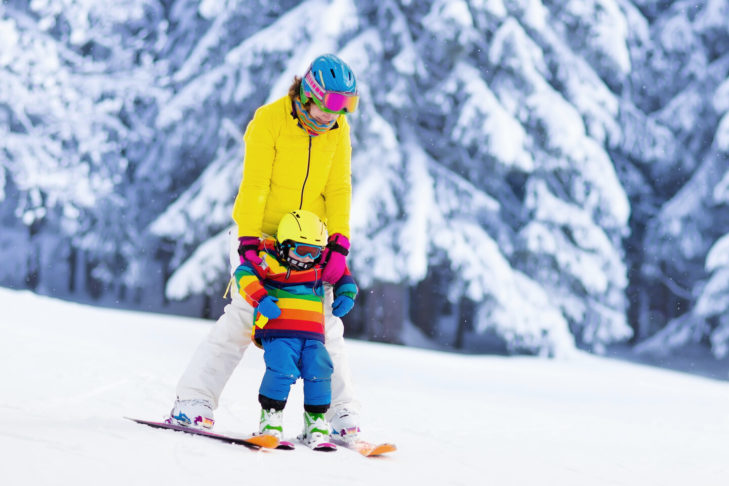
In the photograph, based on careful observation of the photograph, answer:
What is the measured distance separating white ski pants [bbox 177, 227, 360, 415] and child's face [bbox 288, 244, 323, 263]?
34cm

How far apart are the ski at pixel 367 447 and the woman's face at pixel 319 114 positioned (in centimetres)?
157

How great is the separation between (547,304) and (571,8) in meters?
Result: 3.99

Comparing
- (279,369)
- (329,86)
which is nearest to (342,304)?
(279,369)

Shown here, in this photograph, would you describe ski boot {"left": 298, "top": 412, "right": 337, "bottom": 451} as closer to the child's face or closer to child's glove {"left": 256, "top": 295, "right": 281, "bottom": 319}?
child's glove {"left": 256, "top": 295, "right": 281, "bottom": 319}

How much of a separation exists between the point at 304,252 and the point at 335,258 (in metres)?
0.21

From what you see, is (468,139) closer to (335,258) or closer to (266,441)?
(335,258)

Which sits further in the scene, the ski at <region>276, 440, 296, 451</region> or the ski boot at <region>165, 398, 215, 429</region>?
the ski boot at <region>165, 398, 215, 429</region>

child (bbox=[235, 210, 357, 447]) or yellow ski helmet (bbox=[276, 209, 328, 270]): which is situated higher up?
yellow ski helmet (bbox=[276, 209, 328, 270])

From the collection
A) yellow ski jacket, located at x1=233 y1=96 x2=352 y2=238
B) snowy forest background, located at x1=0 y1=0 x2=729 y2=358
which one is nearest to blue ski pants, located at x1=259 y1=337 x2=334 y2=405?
yellow ski jacket, located at x1=233 y1=96 x2=352 y2=238

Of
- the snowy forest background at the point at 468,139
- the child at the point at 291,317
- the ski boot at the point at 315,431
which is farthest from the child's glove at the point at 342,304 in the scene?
the snowy forest background at the point at 468,139

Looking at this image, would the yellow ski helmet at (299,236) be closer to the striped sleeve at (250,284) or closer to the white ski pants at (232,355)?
the striped sleeve at (250,284)

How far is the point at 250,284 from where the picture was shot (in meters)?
3.63

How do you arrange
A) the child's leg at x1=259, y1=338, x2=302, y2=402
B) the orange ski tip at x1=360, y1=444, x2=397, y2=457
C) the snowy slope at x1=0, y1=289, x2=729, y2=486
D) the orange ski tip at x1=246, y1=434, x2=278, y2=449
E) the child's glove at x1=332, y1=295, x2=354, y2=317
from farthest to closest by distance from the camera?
the child's glove at x1=332, y1=295, x2=354, y2=317, the orange ski tip at x1=360, y1=444, x2=397, y2=457, the child's leg at x1=259, y1=338, x2=302, y2=402, the orange ski tip at x1=246, y1=434, x2=278, y2=449, the snowy slope at x1=0, y1=289, x2=729, y2=486

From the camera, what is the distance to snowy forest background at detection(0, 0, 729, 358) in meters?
10.1
